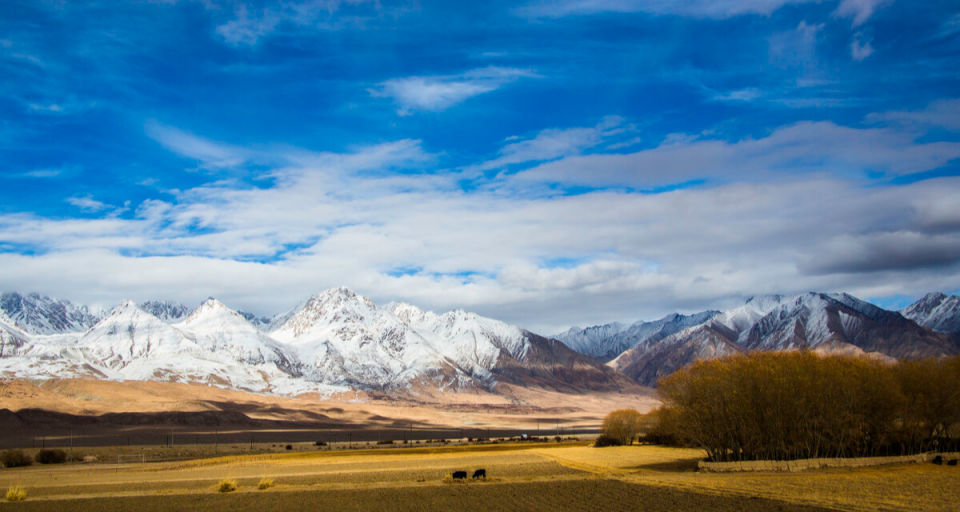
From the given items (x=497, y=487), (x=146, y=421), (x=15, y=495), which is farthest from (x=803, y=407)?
(x=146, y=421)

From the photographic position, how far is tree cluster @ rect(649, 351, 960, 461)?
53.2 meters

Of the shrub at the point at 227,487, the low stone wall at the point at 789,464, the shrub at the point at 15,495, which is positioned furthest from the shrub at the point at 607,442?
the shrub at the point at 15,495

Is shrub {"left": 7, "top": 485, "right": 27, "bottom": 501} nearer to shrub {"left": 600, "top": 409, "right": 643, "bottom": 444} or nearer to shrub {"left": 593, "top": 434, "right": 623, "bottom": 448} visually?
shrub {"left": 593, "top": 434, "right": 623, "bottom": 448}

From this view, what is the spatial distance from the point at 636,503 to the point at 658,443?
178ft

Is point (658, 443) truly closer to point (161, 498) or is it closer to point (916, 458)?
point (916, 458)

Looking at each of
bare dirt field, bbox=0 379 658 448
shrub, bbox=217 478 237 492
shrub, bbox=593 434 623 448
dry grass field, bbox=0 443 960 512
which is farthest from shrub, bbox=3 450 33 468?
shrub, bbox=593 434 623 448

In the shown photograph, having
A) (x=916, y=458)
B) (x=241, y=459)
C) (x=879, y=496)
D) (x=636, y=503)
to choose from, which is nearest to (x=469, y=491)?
(x=636, y=503)

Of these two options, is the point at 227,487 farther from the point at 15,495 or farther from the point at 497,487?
the point at 497,487

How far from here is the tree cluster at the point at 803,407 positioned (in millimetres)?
53250

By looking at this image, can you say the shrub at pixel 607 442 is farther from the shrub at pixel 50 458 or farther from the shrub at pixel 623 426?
the shrub at pixel 50 458

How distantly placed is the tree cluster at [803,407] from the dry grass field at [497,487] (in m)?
4.33

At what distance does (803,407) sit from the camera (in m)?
52.8

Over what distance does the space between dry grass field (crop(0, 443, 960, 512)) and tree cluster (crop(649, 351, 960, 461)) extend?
433 cm

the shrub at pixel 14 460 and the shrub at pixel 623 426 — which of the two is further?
the shrub at pixel 623 426
